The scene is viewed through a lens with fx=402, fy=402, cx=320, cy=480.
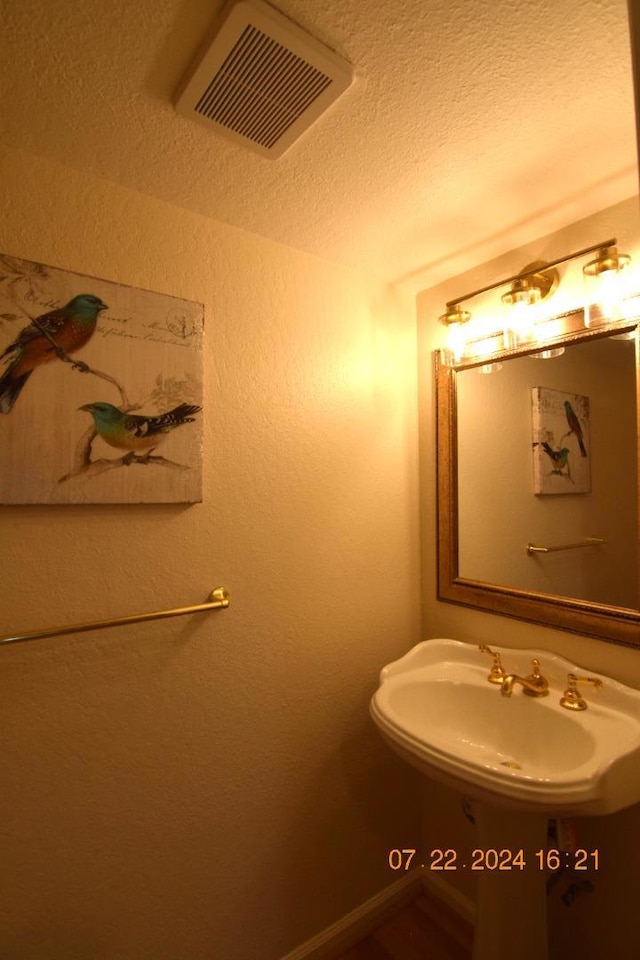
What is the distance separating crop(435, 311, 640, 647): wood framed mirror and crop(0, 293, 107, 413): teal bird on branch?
112 cm

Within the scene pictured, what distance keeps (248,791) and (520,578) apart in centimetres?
102

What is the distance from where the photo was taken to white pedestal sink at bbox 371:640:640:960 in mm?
792

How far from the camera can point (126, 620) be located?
93cm

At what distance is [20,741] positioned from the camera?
866 mm

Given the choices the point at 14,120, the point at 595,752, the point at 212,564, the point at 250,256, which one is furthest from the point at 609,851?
the point at 14,120

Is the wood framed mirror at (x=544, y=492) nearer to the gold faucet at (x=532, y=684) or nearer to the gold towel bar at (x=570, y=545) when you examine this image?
the gold towel bar at (x=570, y=545)

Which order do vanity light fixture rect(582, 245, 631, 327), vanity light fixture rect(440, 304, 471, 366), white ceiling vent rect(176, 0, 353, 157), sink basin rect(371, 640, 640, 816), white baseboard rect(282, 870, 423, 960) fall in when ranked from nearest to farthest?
1. white ceiling vent rect(176, 0, 353, 157)
2. sink basin rect(371, 640, 640, 816)
3. vanity light fixture rect(582, 245, 631, 327)
4. white baseboard rect(282, 870, 423, 960)
5. vanity light fixture rect(440, 304, 471, 366)

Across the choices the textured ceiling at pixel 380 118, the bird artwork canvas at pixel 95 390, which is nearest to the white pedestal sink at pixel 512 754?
the bird artwork canvas at pixel 95 390

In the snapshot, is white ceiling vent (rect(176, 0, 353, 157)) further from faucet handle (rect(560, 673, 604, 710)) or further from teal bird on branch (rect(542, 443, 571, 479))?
faucet handle (rect(560, 673, 604, 710))

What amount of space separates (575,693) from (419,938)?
3.32 ft

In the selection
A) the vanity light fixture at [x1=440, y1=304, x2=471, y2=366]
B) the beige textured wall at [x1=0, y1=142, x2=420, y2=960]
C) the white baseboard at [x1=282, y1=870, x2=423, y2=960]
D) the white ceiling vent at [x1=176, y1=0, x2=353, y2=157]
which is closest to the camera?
the white ceiling vent at [x1=176, y1=0, x2=353, y2=157]

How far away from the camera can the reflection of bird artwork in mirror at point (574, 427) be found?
117 centimetres

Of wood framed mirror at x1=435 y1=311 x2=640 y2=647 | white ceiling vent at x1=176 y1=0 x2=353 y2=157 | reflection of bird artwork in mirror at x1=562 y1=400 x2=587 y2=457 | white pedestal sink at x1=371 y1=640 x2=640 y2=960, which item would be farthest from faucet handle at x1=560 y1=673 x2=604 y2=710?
white ceiling vent at x1=176 y1=0 x2=353 y2=157

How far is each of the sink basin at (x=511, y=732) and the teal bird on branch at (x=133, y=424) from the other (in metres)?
0.91
